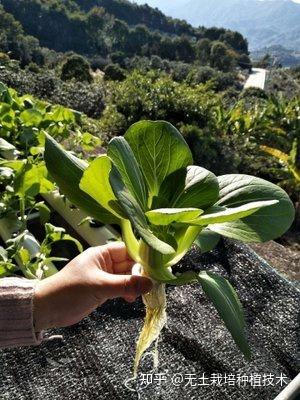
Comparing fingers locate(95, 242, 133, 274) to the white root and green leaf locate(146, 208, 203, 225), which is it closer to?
the white root

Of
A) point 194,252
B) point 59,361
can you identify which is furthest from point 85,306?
point 194,252

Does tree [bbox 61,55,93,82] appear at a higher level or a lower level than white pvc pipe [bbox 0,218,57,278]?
higher

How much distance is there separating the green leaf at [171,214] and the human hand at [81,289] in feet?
0.66

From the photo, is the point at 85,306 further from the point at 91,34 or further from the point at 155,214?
the point at 91,34

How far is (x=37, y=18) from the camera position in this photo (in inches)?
2158

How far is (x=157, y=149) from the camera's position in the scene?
3.24 ft

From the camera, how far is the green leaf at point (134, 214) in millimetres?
764

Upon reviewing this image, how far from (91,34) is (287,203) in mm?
61092

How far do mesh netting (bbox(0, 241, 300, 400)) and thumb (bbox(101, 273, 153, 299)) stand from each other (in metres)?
0.59

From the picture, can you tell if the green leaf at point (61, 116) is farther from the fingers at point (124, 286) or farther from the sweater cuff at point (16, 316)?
the fingers at point (124, 286)

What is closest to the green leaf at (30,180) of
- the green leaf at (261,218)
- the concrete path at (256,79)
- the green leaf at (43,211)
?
the green leaf at (43,211)

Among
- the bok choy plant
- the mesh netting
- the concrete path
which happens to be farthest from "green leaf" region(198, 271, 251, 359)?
the concrete path

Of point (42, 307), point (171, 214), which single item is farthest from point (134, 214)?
point (42, 307)

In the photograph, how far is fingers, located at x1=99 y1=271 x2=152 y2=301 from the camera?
949 millimetres
